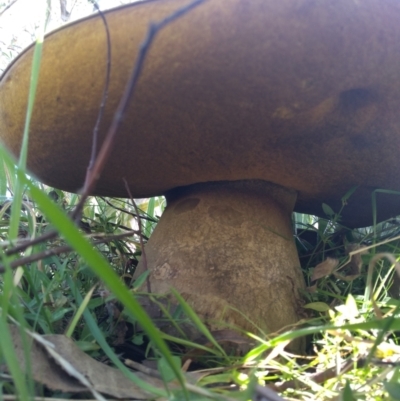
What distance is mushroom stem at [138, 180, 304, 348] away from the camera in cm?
77

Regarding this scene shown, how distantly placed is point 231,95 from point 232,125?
0.26 feet

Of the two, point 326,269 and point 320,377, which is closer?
point 320,377

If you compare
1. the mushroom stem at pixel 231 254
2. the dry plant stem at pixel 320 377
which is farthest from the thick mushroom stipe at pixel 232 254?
the dry plant stem at pixel 320 377

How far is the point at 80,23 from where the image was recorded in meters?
0.61

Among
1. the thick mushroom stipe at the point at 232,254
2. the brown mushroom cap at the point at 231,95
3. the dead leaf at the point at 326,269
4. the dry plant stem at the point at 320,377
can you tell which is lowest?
the dead leaf at the point at 326,269

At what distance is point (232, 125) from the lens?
70cm

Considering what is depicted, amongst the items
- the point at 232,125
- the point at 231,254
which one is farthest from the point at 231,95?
the point at 231,254

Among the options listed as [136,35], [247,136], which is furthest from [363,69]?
[136,35]

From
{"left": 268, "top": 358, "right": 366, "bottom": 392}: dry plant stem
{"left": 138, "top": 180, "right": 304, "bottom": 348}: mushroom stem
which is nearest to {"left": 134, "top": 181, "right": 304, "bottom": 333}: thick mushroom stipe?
{"left": 138, "top": 180, "right": 304, "bottom": 348}: mushroom stem

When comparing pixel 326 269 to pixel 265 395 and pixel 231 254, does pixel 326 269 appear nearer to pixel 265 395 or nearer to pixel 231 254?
pixel 231 254

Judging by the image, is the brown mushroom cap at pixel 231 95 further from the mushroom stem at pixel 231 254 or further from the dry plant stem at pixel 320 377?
the dry plant stem at pixel 320 377

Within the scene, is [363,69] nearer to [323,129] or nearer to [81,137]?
[323,129]

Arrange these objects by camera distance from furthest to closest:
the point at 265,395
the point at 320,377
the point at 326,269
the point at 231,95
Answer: the point at 326,269
the point at 231,95
the point at 320,377
the point at 265,395

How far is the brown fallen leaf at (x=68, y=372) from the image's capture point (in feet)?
1.54
